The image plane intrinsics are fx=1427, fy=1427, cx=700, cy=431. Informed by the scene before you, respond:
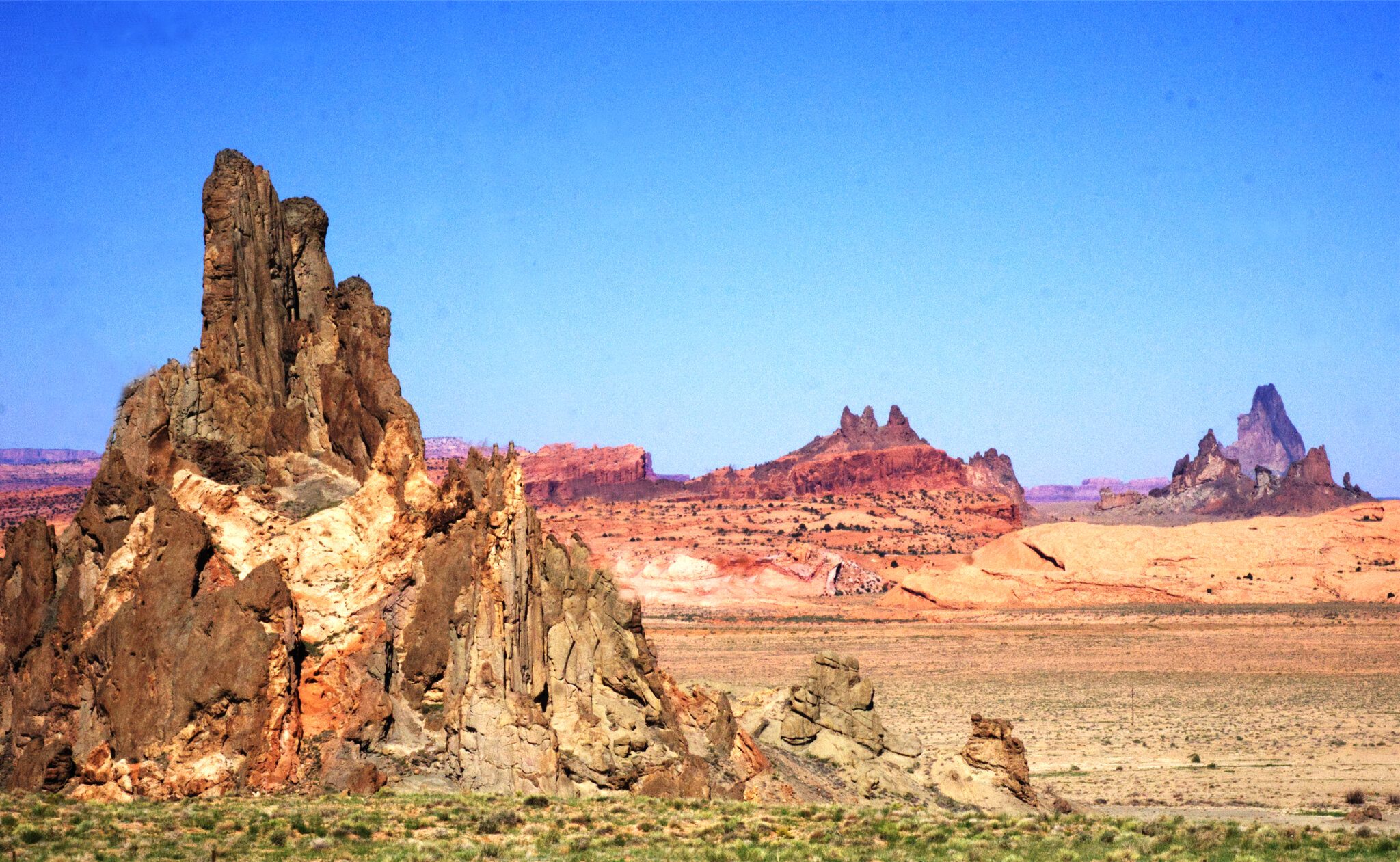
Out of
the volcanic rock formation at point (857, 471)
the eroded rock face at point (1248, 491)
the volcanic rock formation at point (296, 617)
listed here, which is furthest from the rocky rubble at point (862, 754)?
the eroded rock face at point (1248, 491)

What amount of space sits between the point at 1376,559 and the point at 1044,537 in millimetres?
19897

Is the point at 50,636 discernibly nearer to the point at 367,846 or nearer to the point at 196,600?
the point at 196,600

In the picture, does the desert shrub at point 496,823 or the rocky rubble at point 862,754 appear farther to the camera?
the rocky rubble at point 862,754

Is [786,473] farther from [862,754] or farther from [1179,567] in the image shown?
[862,754]

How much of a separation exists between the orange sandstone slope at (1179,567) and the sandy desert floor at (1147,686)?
4.81 m

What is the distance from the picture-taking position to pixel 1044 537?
91.1 metres

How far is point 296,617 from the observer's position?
748 inches

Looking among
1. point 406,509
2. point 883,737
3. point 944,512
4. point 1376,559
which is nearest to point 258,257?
point 406,509

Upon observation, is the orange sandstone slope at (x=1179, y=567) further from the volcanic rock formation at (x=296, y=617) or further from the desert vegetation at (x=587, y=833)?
the volcanic rock formation at (x=296, y=617)

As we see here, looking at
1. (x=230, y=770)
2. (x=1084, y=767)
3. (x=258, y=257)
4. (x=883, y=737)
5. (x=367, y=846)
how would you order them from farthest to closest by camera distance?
(x=1084, y=767), (x=883, y=737), (x=258, y=257), (x=230, y=770), (x=367, y=846)

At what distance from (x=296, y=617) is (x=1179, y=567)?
77.2m

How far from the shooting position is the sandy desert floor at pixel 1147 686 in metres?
30.0

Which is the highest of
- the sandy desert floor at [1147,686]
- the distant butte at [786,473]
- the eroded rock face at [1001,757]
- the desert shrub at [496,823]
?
the distant butte at [786,473]

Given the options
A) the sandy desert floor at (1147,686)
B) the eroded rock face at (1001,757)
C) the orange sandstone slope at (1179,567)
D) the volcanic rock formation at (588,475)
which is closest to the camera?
the eroded rock face at (1001,757)
